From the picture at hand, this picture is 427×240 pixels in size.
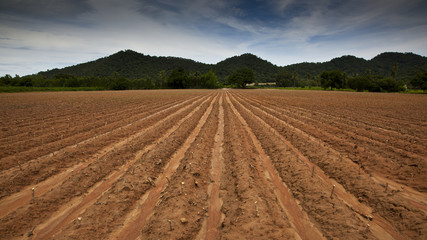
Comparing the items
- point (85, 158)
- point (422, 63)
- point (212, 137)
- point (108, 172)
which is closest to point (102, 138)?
point (85, 158)

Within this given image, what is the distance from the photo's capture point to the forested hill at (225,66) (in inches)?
5694

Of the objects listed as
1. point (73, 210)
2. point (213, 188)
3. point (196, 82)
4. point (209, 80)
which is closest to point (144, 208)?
point (73, 210)

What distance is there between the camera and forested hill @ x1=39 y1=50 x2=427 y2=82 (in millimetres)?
144625

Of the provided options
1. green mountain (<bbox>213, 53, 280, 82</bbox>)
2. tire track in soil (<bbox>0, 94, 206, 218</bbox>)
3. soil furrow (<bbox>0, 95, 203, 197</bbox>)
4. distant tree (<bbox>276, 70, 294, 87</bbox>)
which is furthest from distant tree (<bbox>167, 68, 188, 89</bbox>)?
green mountain (<bbox>213, 53, 280, 82</bbox>)

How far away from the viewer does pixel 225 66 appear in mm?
193250

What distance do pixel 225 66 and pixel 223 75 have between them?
77.8ft

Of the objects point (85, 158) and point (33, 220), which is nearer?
point (33, 220)

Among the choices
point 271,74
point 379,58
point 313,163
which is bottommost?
point 313,163

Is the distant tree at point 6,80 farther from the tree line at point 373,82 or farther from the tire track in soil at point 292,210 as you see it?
the tree line at point 373,82

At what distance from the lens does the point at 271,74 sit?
180000 millimetres

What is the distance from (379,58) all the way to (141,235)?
243 meters

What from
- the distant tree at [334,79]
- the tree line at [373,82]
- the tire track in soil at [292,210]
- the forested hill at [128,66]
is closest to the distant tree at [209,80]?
the tree line at [373,82]

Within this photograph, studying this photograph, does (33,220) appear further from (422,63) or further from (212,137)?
(422,63)

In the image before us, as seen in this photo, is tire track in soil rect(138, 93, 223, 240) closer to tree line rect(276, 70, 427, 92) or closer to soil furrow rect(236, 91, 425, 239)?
soil furrow rect(236, 91, 425, 239)
